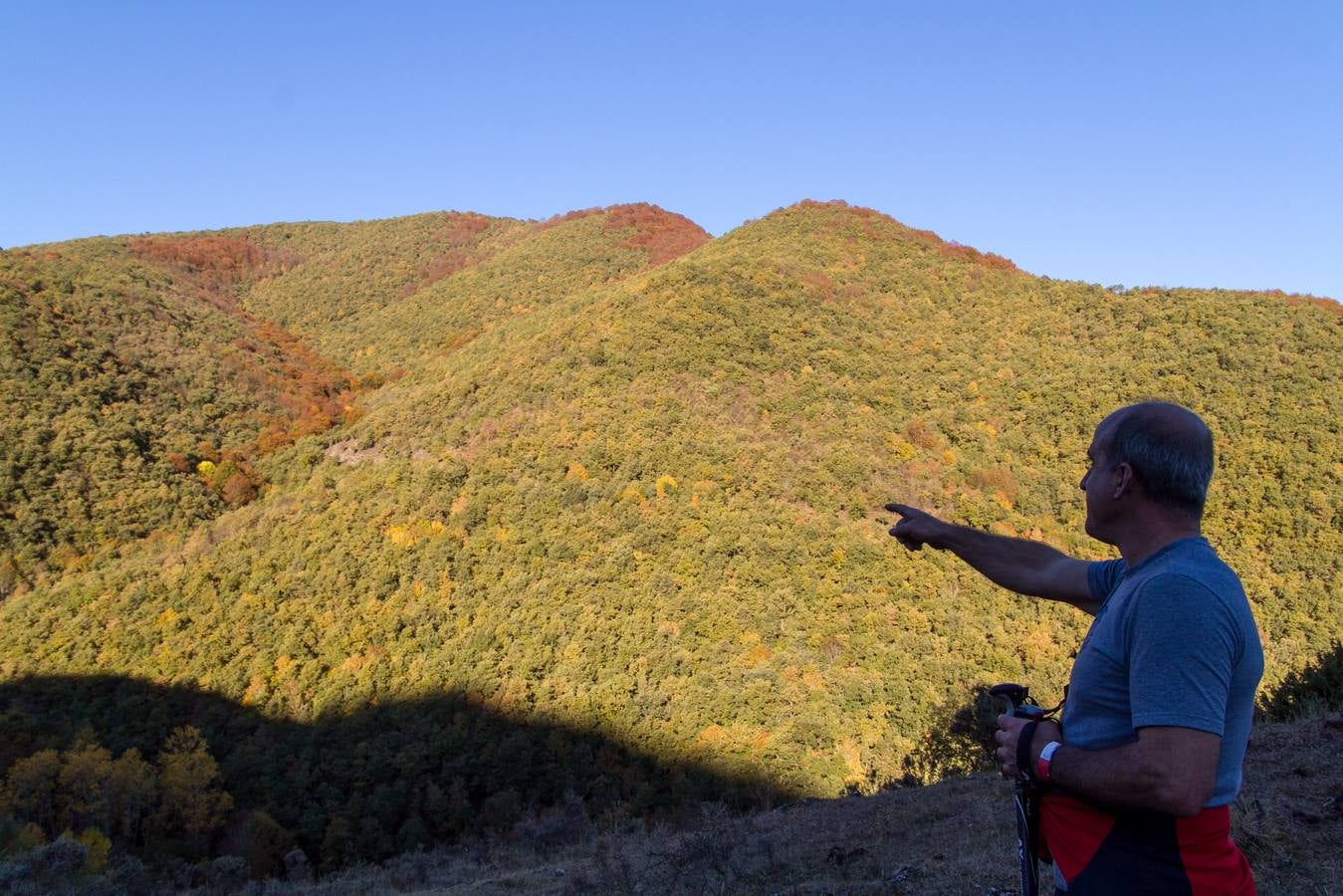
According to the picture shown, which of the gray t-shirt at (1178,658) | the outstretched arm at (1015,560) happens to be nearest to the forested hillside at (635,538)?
the outstretched arm at (1015,560)

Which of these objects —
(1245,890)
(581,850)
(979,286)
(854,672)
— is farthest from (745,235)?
(1245,890)

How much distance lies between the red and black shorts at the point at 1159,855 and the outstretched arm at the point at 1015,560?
0.66 meters

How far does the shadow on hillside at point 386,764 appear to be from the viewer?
1265 centimetres

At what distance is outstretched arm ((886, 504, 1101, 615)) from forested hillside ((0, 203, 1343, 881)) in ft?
32.7

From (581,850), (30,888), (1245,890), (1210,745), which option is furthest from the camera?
(581,850)

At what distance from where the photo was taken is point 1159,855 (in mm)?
1585

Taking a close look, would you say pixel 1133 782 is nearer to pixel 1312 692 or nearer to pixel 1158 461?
pixel 1158 461

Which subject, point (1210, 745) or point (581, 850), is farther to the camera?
point (581, 850)

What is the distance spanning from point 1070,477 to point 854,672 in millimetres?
9842

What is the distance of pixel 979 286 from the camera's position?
3128 centimetres

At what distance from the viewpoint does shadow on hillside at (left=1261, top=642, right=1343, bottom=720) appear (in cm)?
893

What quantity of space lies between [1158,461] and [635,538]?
1650 centimetres

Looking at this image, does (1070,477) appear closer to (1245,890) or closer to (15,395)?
(1245,890)

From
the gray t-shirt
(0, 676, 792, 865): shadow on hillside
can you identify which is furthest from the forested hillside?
the gray t-shirt
